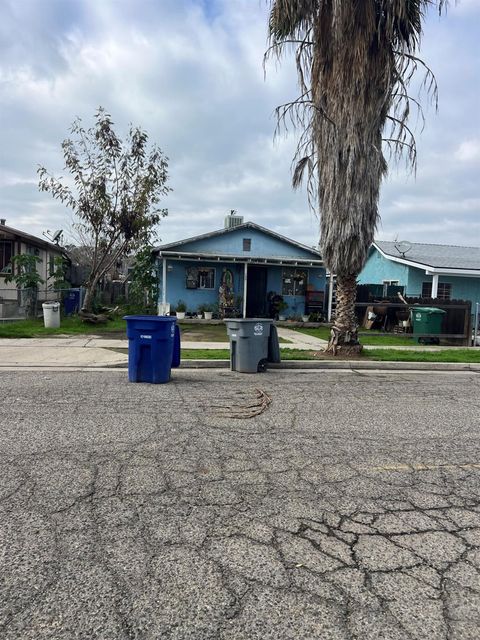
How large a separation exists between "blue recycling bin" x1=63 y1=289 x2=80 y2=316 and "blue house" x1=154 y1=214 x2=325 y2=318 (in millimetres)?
3711

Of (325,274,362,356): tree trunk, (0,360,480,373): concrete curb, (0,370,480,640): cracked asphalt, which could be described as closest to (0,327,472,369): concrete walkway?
(0,360,480,373): concrete curb

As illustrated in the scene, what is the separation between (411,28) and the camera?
10945 mm

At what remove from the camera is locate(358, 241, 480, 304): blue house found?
881 inches

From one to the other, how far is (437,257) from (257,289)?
1075 centimetres

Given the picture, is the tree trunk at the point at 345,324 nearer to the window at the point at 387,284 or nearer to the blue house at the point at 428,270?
the blue house at the point at 428,270

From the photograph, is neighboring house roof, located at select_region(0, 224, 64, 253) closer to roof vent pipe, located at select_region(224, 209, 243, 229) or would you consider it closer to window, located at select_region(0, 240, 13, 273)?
window, located at select_region(0, 240, 13, 273)

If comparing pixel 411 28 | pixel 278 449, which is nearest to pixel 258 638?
pixel 278 449

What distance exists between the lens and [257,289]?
22.1 m

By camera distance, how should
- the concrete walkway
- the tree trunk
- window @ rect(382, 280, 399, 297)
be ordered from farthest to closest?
window @ rect(382, 280, 399, 297) < the tree trunk < the concrete walkway

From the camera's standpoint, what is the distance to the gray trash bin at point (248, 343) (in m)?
9.60

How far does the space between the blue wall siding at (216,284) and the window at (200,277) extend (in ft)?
0.44

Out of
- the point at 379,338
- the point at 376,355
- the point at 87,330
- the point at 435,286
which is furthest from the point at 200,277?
the point at 376,355

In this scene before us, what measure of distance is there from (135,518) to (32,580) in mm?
821

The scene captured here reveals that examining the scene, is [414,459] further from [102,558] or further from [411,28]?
[411,28]
